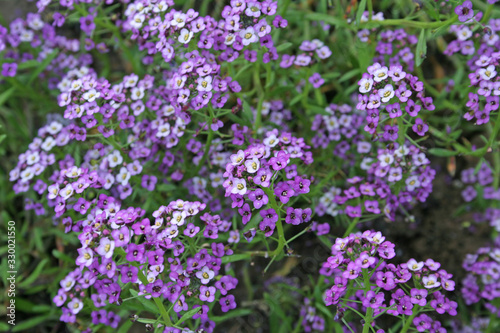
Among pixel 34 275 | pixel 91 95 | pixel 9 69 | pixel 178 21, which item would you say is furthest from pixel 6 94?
pixel 178 21

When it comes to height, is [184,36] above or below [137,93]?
above

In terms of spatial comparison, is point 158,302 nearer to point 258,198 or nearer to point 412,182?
point 258,198

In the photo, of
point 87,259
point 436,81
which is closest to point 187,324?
point 87,259

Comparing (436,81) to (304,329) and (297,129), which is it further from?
(304,329)

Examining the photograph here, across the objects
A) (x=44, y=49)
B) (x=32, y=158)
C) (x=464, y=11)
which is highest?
(x=464, y=11)

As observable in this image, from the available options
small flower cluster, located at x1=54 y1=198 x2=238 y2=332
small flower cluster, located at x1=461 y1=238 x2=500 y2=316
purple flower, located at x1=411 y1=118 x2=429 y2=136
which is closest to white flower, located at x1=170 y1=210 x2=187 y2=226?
small flower cluster, located at x1=54 y1=198 x2=238 y2=332

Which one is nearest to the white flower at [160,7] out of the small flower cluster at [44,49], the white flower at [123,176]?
the white flower at [123,176]

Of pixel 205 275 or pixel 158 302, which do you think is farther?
pixel 205 275
